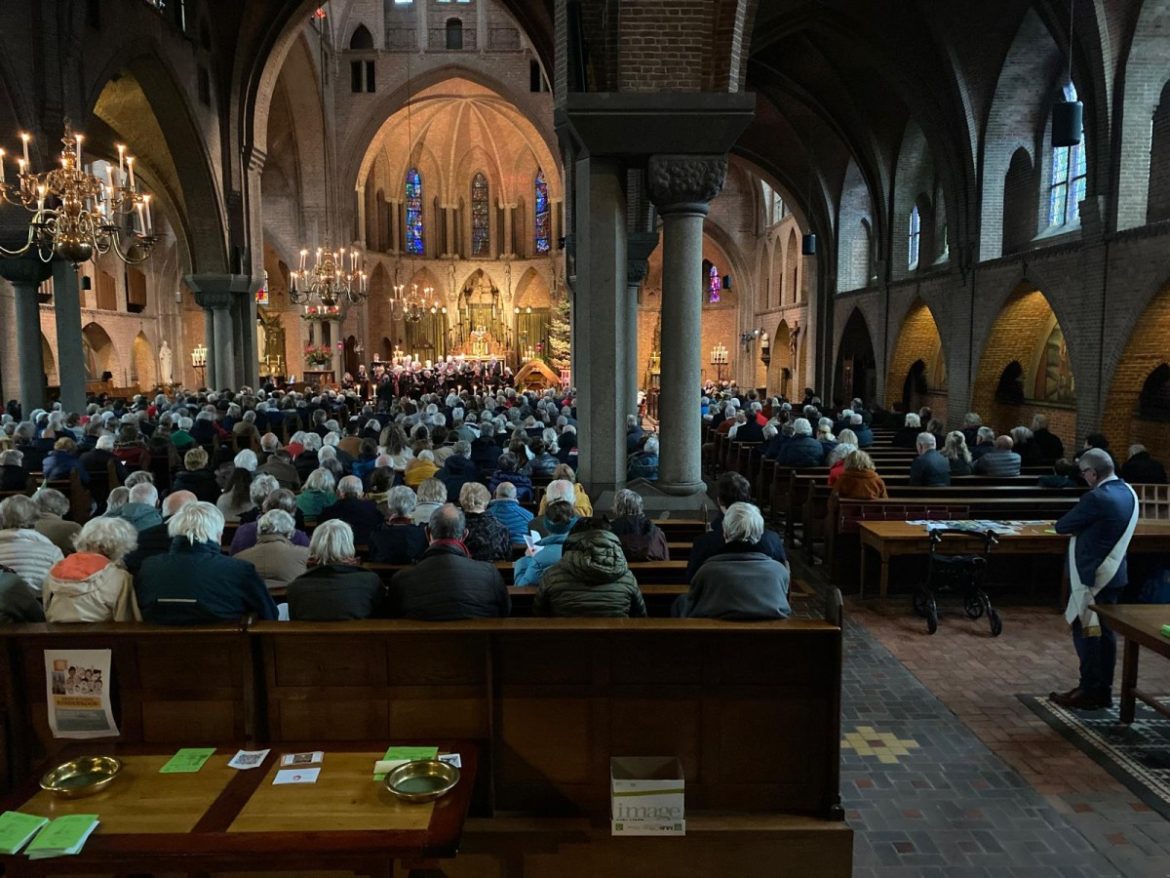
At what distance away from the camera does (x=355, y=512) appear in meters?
6.91

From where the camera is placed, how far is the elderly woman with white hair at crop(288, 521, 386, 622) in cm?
409

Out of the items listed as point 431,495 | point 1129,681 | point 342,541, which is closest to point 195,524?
point 342,541

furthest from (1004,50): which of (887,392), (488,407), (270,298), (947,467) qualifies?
(270,298)

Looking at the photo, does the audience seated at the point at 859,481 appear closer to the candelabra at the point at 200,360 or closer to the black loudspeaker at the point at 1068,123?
the black loudspeaker at the point at 1068,123

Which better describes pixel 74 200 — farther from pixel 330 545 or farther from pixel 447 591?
pixel 447 591

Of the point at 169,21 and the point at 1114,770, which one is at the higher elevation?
the point at 169,21

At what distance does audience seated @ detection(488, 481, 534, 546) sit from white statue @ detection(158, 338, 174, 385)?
35.8 m

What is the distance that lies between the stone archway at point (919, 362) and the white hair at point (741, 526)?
2061 cm

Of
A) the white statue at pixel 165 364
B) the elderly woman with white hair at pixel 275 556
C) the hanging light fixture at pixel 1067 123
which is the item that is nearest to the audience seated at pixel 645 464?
the elderly woman with white hair at pixel 275 556

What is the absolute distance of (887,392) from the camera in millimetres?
24844

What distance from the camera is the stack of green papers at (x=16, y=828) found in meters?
2.60

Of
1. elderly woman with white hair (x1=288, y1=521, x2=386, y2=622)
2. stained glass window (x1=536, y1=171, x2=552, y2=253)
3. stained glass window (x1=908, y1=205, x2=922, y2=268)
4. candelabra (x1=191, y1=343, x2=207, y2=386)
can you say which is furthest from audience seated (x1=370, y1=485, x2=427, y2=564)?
stained glass window (x1=536, y1=171, x2=552, y2=253)

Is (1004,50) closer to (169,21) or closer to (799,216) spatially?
(799,216)

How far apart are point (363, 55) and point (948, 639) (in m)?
36.0
